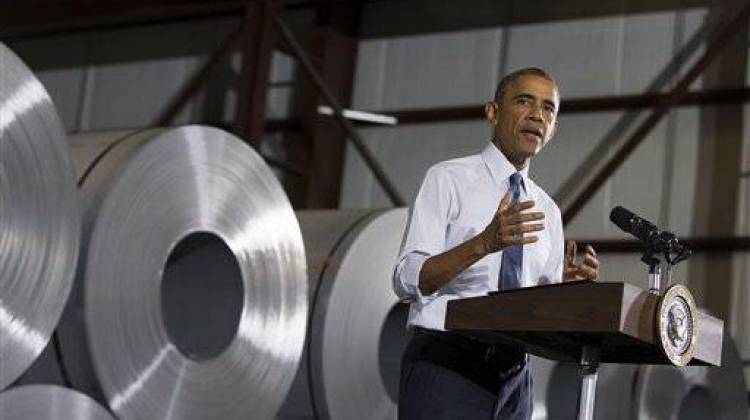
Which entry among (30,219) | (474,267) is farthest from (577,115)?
(474,267)

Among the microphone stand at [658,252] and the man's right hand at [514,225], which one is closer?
the man's right hand at [514,225]

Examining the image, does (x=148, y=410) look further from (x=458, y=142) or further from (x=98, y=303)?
(x=458, y=142)

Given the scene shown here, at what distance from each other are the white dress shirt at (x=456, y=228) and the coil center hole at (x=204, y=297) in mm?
2448

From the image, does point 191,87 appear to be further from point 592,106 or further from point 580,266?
point 580,266

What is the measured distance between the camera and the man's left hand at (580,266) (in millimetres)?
3150

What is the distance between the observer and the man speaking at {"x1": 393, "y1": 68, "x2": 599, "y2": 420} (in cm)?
316

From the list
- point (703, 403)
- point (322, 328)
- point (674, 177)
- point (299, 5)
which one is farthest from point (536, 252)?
point (299, 5)

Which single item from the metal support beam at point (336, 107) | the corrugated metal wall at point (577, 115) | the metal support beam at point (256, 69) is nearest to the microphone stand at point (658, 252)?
the corrugated metal wall at point (577, 115)

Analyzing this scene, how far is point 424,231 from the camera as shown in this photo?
10.5 feet

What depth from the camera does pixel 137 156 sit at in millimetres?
5035

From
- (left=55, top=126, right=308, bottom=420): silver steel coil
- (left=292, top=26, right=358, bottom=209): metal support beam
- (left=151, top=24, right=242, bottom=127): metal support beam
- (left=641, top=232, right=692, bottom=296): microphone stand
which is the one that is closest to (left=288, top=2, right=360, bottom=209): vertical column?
(left=292, top=26, right=358, bottom=209): metal support beam

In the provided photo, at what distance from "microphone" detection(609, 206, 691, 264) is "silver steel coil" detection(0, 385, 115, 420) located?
220 cm

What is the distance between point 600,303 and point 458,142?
8587mm

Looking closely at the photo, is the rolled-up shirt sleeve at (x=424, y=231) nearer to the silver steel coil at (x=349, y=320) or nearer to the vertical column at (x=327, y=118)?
the silver steel coil at (x=349, y=320)
